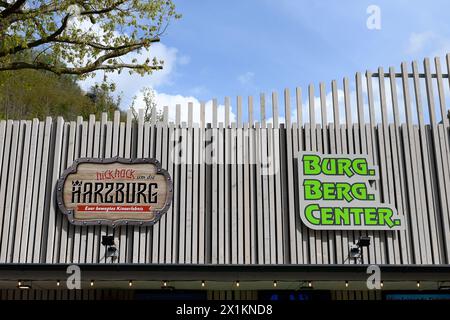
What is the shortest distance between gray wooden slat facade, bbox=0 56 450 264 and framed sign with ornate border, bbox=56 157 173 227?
0.63ft

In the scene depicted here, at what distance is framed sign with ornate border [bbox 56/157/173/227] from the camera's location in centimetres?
995

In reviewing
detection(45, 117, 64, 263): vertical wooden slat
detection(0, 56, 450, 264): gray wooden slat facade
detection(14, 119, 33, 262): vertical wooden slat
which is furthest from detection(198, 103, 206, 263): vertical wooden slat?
detection(14, 119, 33, 262): vertical wooden slat

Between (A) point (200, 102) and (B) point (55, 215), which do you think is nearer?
(B) point (55, 215)

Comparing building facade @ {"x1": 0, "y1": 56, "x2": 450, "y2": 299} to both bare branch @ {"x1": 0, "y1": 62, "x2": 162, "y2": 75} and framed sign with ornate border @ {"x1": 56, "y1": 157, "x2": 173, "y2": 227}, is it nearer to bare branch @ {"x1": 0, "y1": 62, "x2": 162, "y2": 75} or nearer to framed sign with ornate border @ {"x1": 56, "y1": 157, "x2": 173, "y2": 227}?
framed sign with ornate border @ {"x1": 56, "y1": 157, "x2": 173, "y2": 227}

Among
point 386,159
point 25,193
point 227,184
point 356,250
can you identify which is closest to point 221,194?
point 227,184

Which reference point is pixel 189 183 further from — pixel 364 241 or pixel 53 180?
pixel 364 241

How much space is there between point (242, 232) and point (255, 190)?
960 millimetres

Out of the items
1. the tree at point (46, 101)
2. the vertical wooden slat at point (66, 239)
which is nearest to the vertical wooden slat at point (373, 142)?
the vertical wooden slat at point (66, 239)

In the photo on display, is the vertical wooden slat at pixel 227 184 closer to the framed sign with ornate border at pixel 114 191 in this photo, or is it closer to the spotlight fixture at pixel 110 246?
the framed sign with ornate border at pixel 114 191

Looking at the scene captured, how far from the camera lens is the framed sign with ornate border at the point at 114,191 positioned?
995cm

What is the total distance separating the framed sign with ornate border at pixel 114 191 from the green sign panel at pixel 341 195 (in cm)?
294
